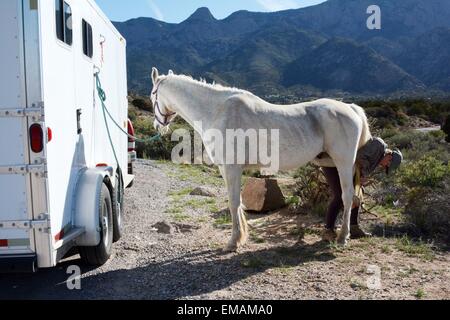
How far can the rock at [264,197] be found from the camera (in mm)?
7895

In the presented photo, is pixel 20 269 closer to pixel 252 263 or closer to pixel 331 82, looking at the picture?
pixel 252 263

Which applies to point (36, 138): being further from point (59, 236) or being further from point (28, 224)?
point (59, 236)

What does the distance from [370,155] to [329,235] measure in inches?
49.5

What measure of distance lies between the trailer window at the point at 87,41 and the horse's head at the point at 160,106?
1015mm

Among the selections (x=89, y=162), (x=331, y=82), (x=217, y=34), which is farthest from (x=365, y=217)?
(x=217, y=34)

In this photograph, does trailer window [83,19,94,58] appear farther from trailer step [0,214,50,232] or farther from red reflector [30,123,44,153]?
trailer step [0,214,50,232]

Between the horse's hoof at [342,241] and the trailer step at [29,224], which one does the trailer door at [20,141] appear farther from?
the horse's hoof at [342,241]

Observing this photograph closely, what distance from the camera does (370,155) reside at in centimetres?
609

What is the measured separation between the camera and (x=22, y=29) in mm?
3564

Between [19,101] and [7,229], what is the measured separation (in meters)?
1.09

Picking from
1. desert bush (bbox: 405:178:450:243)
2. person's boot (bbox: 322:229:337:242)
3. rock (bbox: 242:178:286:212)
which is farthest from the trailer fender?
desert bush (bbox: 405:178:450:243)

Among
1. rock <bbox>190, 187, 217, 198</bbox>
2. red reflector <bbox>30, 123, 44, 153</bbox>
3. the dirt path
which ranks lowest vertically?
the dirt path

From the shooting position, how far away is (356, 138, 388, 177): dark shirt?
609cm

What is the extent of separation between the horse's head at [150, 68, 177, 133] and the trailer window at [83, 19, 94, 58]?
3.33ft
